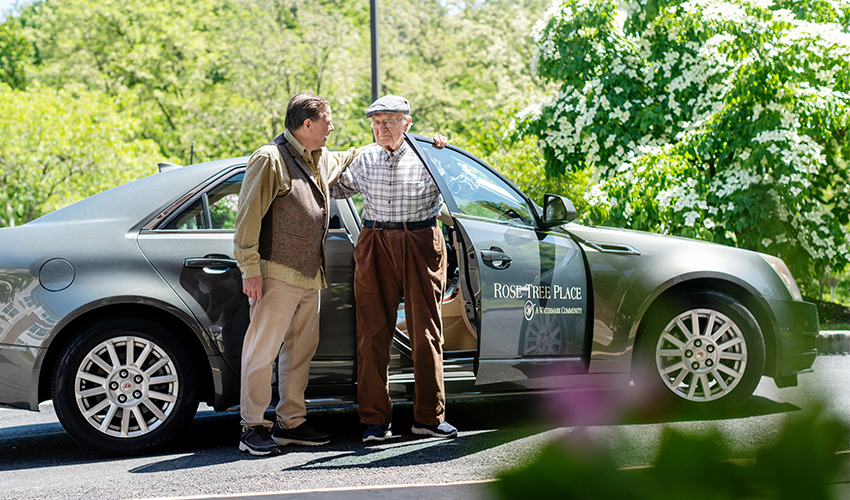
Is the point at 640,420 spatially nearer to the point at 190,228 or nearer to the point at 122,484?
the point at 122,484

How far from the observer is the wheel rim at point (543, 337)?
16.0 feet

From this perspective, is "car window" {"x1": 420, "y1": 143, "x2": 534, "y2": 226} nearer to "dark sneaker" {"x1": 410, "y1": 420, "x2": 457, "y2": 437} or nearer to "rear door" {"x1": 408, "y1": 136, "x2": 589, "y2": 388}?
"rear door" {"x1": 408, "y1": 136, "x2": 589, "y2": 388}

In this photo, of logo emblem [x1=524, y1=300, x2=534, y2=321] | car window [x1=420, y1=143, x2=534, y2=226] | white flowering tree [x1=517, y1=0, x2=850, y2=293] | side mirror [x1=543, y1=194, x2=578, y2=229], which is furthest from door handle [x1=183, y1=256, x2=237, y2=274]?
white flowering tree [x1=517, y1=0, x2=850, y2=293]

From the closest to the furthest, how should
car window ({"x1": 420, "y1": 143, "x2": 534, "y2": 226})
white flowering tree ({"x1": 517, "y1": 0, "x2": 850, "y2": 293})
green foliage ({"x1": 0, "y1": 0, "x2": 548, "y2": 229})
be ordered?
car window ({"x1": 420, "y1": 143, "x2": 534, "y2": 226}), white flowering tree ({"x1": 517, "y1": 0, "x2": 850, "y2": 293}), green foliage ({"x1": 0, "y1": 0, "x2": 548, "y2": 229})

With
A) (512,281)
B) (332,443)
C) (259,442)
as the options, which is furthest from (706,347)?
(259,442)

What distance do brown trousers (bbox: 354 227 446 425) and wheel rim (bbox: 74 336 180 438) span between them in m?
0.95

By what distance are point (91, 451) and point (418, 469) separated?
1.75 m

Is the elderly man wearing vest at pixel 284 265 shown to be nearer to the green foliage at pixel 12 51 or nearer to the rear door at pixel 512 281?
the rear door at pixel 512 281

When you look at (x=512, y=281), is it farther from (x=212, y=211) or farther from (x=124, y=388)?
(x=124, y=388)

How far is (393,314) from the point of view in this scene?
4715mm

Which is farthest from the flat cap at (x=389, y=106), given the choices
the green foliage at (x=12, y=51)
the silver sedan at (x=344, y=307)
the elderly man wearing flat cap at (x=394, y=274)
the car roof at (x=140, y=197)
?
the green foliage at (x=12, y=51)

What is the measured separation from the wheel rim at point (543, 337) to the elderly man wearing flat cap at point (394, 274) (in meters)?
0.48

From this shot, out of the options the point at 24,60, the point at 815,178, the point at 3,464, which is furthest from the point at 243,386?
the point at 24,60

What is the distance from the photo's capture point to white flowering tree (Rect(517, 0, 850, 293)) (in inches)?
366
